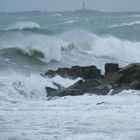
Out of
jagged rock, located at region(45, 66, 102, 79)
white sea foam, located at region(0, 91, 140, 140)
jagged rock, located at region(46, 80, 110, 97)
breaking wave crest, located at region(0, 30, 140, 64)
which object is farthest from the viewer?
breaking wave crest, located at region(0, 30, 140, 64)

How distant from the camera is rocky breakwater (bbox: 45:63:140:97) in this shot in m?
10.0

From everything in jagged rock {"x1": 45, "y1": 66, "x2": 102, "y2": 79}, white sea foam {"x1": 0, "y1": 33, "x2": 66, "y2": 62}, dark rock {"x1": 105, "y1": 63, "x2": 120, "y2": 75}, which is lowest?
white sea foam {"x1": 0, "y1": 33, "x2": 66, "y2": 62}

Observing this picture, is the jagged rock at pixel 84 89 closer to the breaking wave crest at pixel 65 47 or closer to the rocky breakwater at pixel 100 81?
the rocky breakwater at pixel 100 81

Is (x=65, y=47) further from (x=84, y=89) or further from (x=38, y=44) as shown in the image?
(x=84, y=89)

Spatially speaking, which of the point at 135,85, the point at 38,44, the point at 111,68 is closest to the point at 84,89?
the point at 135,85

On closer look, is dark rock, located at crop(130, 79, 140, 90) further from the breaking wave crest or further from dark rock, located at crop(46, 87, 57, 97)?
the breaking wave crest

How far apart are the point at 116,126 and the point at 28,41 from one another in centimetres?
1434

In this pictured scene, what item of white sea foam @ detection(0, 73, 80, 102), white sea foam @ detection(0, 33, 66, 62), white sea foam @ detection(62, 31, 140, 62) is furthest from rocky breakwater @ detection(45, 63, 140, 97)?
white sea foam @ detection(62, 31, 140, 62)

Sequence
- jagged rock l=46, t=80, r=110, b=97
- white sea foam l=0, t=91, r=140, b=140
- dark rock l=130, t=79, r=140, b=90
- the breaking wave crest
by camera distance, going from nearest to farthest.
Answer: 1. white sea foam l=0, t=91, r=140, b=140
2. jagged rock l=46, t=80, r=110, b=97
3. dark rock l=130, t=79, r=140, b=90
4. the breaking wave crest

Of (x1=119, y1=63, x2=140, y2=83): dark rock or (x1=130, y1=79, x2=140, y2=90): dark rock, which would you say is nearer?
(x1=130, y1=79, x2=140, y2=90): dark rock

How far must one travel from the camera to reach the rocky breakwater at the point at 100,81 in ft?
32.9

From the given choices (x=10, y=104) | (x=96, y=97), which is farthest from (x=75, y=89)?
(x=10, y=104)

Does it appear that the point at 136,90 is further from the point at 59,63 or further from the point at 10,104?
the point at 59,63

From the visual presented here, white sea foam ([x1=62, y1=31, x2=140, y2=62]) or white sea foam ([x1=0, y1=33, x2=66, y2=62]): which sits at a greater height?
white sea foam ([x1=0, y1=33, x2=66, y2=62])
